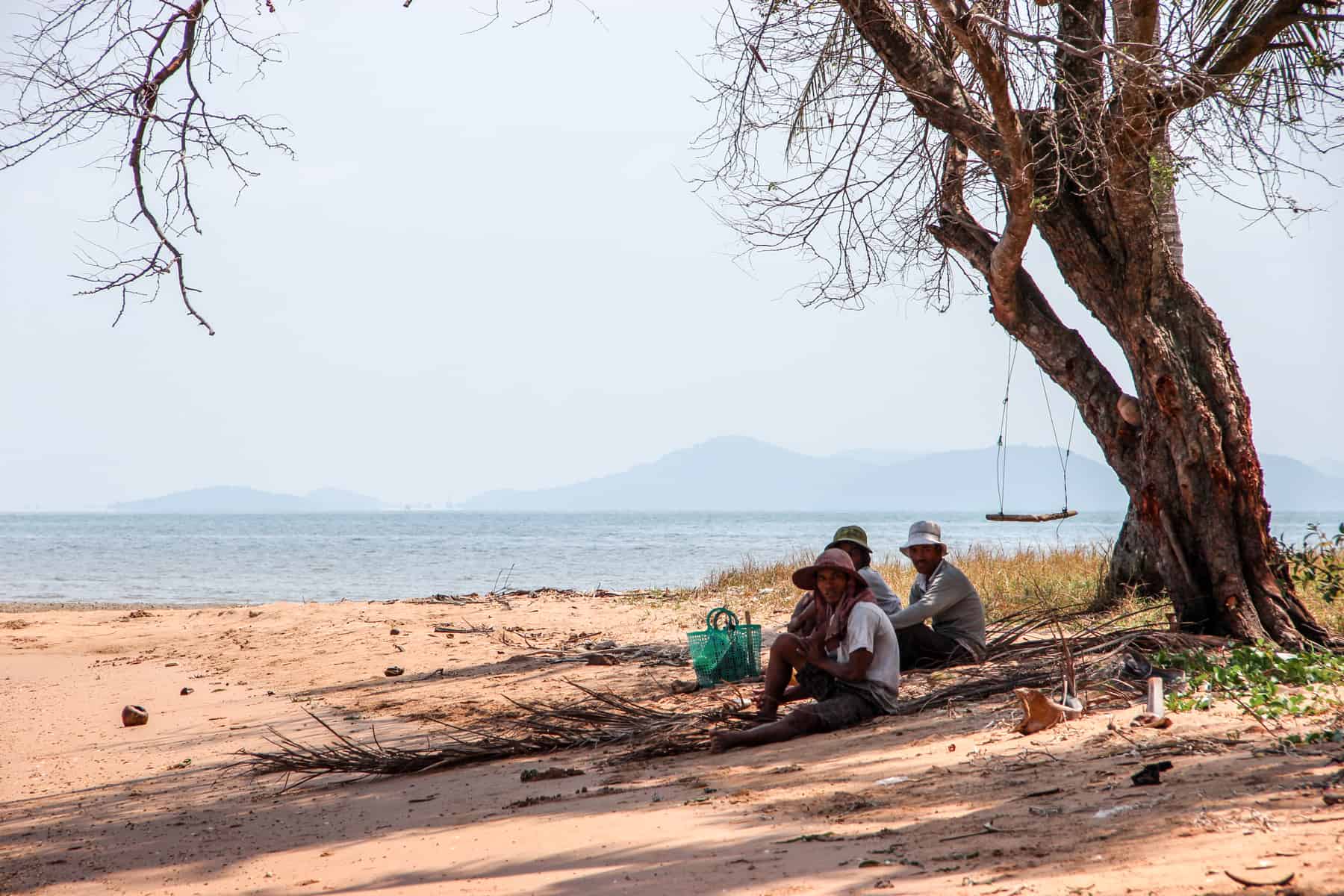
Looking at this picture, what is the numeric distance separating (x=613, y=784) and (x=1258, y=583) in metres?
4.86

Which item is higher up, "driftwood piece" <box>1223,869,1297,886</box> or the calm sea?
"driftwood piece" <box>1223,869,1297,886</box>

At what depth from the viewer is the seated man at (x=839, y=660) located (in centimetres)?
609

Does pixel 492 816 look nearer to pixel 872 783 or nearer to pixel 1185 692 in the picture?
pixel 872 783

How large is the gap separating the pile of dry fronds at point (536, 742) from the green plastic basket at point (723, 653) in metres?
1.13

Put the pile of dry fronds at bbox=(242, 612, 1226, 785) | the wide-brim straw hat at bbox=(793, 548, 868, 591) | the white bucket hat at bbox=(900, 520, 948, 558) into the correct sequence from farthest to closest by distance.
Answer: the white bucket hat at bbox=(900, 520, 948, 558) < the wide-brim straw hat at bbox=(793, 548, 868, 591) < the pile of dry fronds at bbox=(242, 612, 1226, 785)

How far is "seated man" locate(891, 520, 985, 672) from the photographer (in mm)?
7203

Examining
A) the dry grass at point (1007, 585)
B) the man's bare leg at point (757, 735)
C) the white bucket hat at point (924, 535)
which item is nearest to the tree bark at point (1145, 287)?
the dry grass at point (1007, 585)

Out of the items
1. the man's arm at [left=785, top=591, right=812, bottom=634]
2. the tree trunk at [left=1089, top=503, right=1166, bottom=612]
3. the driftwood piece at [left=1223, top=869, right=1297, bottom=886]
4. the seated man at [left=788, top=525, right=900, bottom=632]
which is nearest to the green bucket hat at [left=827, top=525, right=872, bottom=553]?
the seated man at [left=788, top=525, right=900, bottom=632]

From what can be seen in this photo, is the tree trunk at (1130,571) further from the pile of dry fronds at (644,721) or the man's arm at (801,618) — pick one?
the man's arm at (801,618)

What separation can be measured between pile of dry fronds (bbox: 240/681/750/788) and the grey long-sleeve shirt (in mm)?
1405

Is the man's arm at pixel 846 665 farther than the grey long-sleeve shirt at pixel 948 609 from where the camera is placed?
No

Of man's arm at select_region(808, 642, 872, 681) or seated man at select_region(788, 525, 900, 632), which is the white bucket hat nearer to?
seated man at select_region(788, 525, 900, 632)

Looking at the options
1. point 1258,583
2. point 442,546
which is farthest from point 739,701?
point 442,546

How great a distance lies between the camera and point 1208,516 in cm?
735
